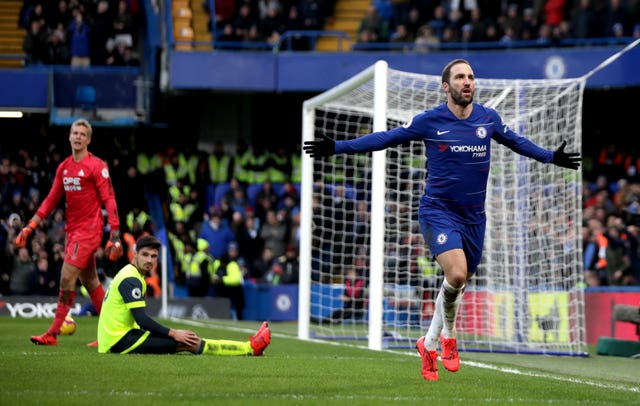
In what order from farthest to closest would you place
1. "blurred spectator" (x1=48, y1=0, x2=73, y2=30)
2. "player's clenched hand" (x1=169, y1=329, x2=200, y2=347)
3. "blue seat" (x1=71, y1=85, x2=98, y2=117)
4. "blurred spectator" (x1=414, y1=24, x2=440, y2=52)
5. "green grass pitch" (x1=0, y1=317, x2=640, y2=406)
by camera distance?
"blurred spectator" (x1=48, y1=0, x2=73, y2=30)
"blue seat" (x1=71, y1=85, x2=98, y2=117)
"blurred spectator" (x1=414, y1=24, x2=440, y2=52)
"player's clenched hand" (x1=169, y1=329, x2=200, y2=347)
"green grass pitch" (x1=0, y1=317, x2=640, y2=406)

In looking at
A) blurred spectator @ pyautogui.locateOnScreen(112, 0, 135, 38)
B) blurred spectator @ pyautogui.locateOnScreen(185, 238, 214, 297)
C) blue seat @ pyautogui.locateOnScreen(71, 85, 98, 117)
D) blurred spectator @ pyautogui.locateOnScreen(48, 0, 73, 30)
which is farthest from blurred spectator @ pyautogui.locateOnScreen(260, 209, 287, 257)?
blurred spectator @ pyautogui.locateOnScreen(48, 0, 73, 30)

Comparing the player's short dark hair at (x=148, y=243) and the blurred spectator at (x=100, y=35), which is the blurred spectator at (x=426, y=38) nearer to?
the blurred spectator at (x=100, y=35)

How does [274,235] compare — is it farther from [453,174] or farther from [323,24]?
[453,174]

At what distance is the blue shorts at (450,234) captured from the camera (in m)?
8.53

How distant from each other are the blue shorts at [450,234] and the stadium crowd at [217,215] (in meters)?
10.4

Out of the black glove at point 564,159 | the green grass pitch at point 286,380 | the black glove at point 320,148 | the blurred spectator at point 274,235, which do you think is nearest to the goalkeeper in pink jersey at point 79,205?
the green grass pitch at point 286,380

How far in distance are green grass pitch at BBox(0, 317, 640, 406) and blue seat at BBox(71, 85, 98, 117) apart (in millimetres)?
14019

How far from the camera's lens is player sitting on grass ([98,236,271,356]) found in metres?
9.95

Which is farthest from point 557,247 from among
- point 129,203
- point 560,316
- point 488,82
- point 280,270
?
point 129,203

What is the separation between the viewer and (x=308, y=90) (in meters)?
24.6

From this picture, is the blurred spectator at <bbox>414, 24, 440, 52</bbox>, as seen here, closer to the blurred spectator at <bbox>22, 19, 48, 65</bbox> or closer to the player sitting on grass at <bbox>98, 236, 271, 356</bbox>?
the blurred spectator at <bbox>22, 19, 48, 65</bbox>

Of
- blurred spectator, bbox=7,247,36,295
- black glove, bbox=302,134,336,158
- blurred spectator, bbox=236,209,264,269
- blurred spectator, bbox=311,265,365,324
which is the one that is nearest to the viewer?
black glove, bbox=302,134,336,158

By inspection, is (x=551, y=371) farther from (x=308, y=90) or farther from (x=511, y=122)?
(x=308, y=90)

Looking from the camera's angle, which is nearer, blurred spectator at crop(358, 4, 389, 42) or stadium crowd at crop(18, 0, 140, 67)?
blurred spectator at crop(358, 4, 389, 42)
